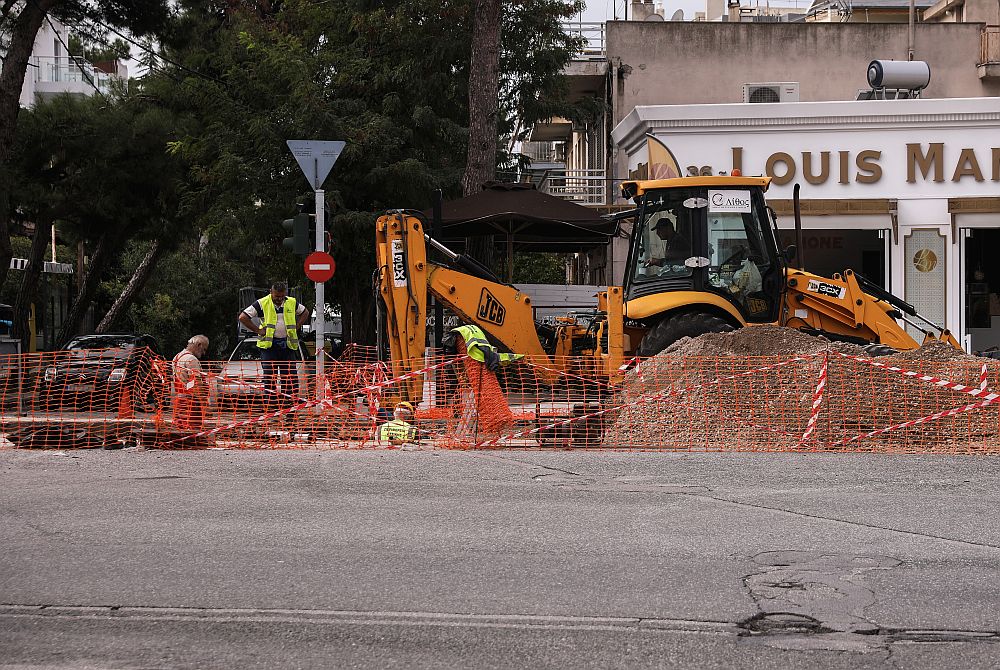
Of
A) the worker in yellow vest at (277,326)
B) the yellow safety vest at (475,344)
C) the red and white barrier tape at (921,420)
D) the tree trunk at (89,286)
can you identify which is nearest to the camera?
the red and white barrier tape at (921,420)

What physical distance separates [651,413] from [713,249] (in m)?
3.05

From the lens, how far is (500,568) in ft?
22.2

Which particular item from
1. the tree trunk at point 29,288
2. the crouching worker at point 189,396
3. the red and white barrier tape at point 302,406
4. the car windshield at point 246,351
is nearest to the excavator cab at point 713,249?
the red and white barrier tape at point 302,406

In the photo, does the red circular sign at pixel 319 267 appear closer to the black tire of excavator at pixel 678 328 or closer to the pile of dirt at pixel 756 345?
the black tire of excavator at pixel 678 328

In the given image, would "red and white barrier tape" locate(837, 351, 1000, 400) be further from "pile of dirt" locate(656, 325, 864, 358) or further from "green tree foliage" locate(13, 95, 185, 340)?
"green tree foliage" locate(13, 95, 185, 340)

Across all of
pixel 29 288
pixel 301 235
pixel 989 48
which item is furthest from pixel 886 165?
pixel 29 288

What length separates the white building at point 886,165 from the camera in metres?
23.7

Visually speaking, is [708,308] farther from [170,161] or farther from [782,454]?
[170,161]

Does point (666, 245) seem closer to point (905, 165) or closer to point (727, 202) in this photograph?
point (727, 202)

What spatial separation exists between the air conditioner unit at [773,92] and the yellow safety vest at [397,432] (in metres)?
19.7

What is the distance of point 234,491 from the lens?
9531 mm

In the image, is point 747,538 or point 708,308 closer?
point 747,538

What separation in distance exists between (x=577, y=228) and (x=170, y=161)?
1445 centimetres

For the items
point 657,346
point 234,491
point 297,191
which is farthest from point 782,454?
point 297,191
